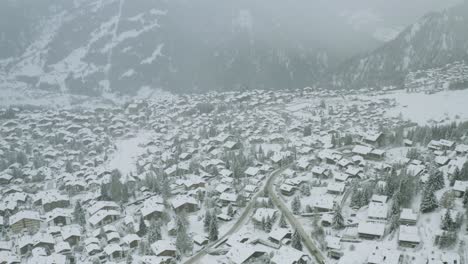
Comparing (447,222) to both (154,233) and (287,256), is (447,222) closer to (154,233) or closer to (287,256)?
(287,256)

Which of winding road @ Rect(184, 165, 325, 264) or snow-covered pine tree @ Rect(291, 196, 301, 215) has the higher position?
snow-covered pine tree @ Rect(291, 196, 301, 215)

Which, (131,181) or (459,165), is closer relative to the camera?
(459,165)

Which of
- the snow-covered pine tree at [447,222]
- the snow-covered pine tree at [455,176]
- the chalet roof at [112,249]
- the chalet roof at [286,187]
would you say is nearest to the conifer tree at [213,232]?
the chalet roof at [112,249]

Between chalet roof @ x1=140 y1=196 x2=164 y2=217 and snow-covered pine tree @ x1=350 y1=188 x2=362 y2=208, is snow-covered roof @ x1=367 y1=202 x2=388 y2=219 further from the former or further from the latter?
chalet roof @ x1=140 y1=196 x2=164 y2=217

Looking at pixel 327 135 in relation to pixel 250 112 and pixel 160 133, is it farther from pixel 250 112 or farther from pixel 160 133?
pixel 160 133

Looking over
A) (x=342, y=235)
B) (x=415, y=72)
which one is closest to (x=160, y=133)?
(x=342, y=235)

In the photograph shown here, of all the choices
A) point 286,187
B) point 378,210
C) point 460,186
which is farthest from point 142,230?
point 460,186

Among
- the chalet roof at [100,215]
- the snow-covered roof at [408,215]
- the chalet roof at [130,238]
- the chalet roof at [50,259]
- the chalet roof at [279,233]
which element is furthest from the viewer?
the chalet roof at [100,215]

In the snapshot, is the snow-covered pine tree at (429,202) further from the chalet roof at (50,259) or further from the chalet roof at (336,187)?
the chalet roof at (50,259)

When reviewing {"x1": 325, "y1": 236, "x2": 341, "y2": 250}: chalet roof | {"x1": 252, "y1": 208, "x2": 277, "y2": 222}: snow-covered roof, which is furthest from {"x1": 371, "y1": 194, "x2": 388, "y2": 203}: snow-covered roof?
{"x1": 252, "y1": 208, "x2": 277, "y2": 222}: snow-covered roof
